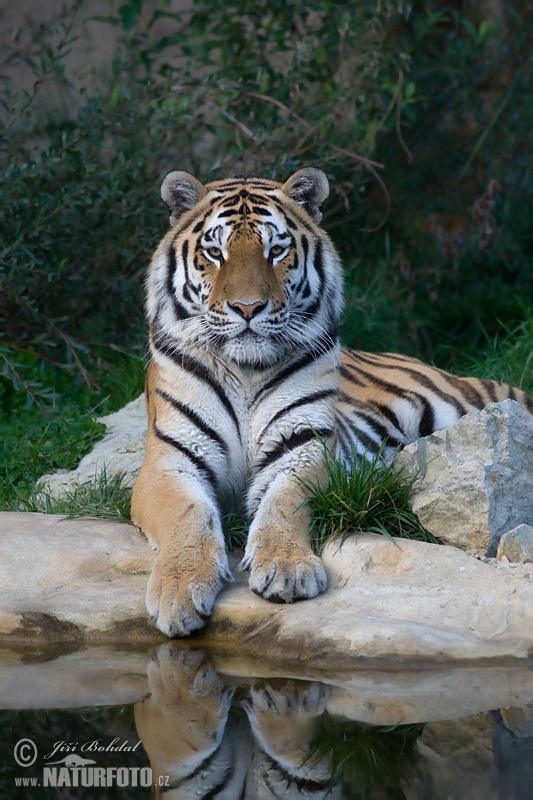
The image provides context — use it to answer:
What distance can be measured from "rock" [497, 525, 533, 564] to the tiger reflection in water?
3.22 feet

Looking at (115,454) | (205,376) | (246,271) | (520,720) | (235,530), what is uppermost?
(246,271)

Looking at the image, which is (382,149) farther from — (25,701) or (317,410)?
(25,701)

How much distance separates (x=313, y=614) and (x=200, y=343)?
1272 mm

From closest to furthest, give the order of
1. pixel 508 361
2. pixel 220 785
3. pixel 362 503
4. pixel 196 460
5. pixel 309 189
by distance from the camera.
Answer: pixel 220 785
pixel 362 503
pixel 196 460
pixel 309 189
pixel 508 361

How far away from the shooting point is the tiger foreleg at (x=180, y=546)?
3.72m

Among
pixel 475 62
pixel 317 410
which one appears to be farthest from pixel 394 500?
pixel 475 62

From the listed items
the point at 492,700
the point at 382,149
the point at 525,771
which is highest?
the point at 525,771

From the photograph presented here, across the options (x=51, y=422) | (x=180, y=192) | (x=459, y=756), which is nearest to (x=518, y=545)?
(x=459, y=756)

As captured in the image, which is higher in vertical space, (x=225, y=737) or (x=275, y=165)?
(x=225, y=737)

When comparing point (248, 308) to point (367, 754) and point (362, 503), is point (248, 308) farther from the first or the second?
point (367, 754)

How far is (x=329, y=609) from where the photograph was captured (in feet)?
12.3

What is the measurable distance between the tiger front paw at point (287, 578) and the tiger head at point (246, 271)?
0.92 metres

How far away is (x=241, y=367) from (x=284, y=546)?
0.86 meters

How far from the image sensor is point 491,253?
7949 mm
